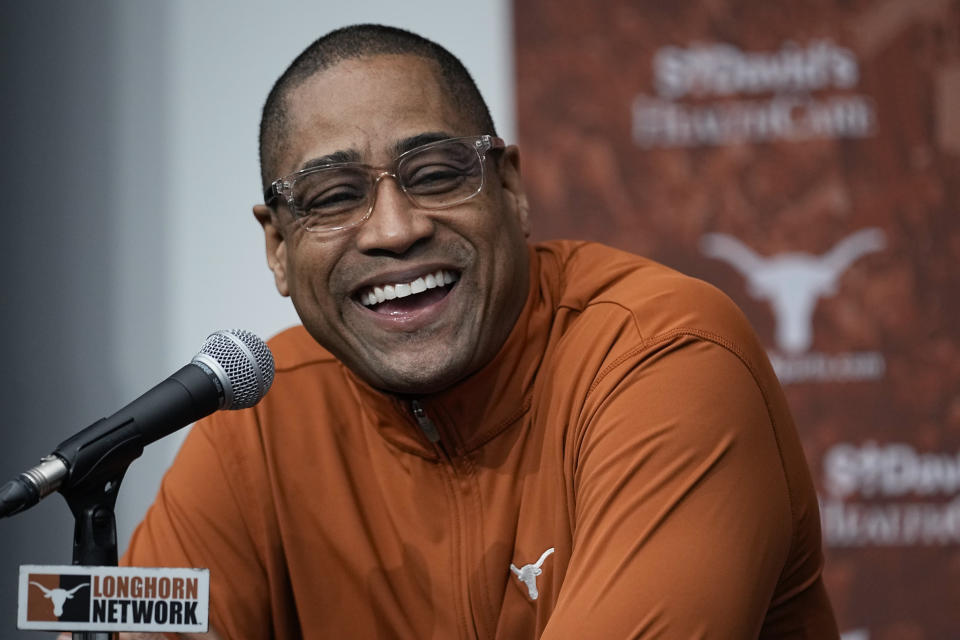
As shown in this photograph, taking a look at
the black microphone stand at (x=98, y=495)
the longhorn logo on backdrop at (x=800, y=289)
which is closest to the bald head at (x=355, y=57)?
the black microphone stand at (x=98, y=495)

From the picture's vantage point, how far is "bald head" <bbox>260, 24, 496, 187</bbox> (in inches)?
61.6

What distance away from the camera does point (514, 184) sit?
1.67 m

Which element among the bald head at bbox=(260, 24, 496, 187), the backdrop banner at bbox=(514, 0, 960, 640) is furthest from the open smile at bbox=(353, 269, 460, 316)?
the backdrop banner at bbox=(514, 0, 960, 640)

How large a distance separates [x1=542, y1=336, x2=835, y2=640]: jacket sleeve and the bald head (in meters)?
0.51

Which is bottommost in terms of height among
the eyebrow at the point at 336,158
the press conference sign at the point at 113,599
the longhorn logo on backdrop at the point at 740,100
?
the press conference sign at the point at 113,599

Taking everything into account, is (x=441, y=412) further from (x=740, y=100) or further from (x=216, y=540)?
(x=740, y=100)

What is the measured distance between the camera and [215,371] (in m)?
Answer: 1.16

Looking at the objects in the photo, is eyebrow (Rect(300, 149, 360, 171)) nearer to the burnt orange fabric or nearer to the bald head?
the bald head

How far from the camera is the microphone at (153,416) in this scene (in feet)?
3.29

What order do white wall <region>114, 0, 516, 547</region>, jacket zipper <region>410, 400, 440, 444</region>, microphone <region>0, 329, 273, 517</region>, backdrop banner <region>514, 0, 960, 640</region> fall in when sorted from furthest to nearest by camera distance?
white wall <region>114, 0, 516, 547</region>
backdrop banner <region>514, 0, 960, 640</region>
jacket zipper <region>410, 400, 440, 444</region>
microphone <region>0, 329, 273, 517</region>

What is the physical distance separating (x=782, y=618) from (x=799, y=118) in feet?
4.90

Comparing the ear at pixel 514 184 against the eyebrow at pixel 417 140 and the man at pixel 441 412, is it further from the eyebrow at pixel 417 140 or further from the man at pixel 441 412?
the eyebrow at pixel 417 140

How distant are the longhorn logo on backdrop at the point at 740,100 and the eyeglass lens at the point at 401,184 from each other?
3.88ft

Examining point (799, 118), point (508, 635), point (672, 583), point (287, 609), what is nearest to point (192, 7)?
point (799, 118)
